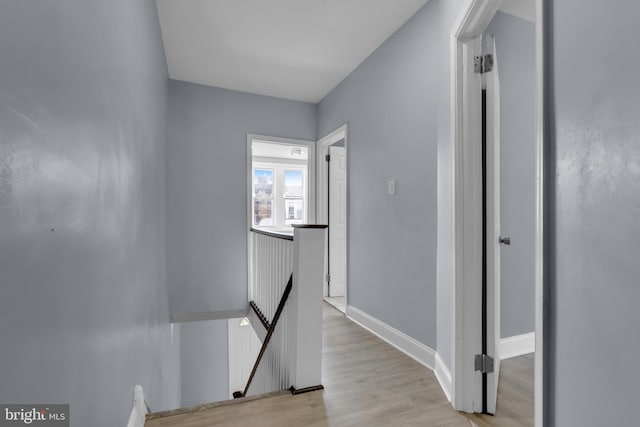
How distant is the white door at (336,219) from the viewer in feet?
14.0

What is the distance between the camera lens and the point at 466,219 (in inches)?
70.5

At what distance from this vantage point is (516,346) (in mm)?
2496

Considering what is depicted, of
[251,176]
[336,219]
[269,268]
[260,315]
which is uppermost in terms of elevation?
[251,176]

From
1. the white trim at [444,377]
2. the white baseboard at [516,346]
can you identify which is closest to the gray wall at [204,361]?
the white trim at [444,377]

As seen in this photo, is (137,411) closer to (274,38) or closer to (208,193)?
(208,193)

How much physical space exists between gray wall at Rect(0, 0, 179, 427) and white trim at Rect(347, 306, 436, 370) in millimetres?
1862

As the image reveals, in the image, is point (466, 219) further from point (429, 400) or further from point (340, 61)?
point (340, 61)

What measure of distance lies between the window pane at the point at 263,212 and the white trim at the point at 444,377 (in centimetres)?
468

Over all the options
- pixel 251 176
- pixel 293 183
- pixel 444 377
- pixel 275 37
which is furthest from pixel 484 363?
pixel 293 183

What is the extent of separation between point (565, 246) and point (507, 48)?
2.19m

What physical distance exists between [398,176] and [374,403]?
167cm

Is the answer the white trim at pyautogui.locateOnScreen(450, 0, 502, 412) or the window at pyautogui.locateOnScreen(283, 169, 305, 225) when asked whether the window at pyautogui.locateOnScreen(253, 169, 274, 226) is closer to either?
the window at pyautogui.locateOnScreen(283, 169, 305, 225)

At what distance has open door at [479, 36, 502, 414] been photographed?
176cm

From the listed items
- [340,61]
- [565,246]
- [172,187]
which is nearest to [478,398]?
[565,246]
